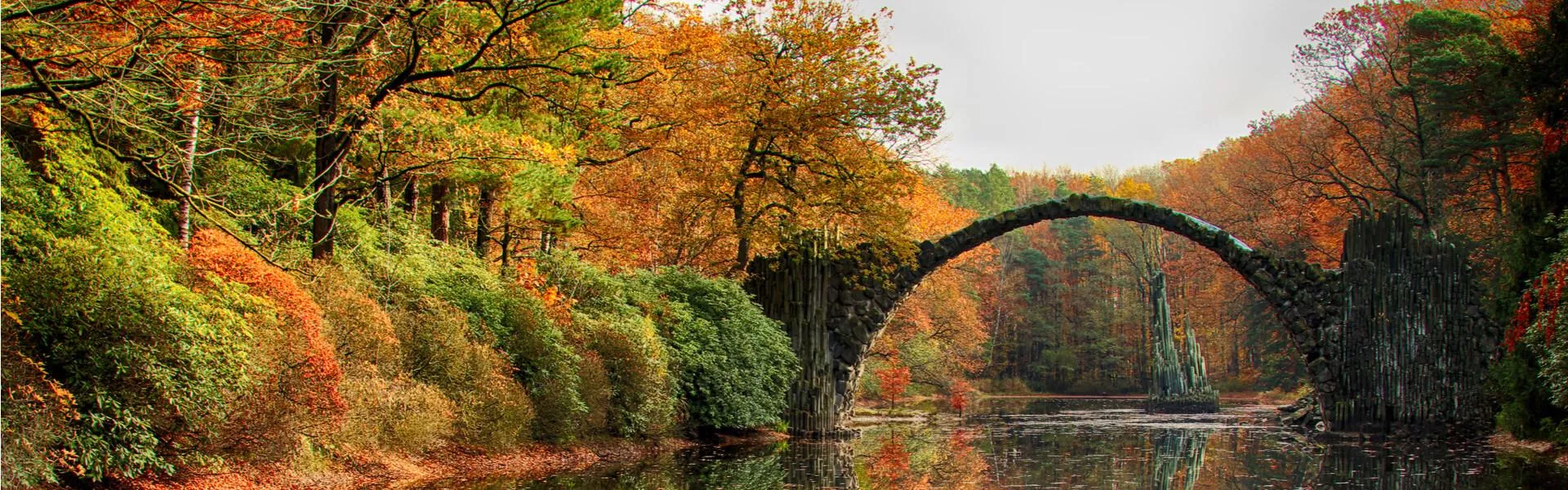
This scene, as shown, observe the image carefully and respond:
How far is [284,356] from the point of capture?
33.3 feet

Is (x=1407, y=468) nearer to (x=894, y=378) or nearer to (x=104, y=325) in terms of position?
(x=104, y=325)

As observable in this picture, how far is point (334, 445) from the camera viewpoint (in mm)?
11016

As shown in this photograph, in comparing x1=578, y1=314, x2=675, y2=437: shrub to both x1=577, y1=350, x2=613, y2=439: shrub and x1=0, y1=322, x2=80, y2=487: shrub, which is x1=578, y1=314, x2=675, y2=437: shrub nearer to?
x1=577, y1=350, x2=613, y2=439: shrub

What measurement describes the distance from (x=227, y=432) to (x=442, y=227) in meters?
8.62

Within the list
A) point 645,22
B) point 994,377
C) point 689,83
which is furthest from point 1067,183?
point 689,83

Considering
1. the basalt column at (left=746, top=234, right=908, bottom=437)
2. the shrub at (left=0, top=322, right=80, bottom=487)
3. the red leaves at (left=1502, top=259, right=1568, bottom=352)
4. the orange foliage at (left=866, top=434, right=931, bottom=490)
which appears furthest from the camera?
the basalt column at (left=746, top=234, right=908, bottom=437)

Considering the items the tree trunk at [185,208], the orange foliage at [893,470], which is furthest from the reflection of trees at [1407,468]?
the tree trunk at [185,208]

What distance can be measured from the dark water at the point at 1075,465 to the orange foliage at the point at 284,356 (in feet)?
5.12

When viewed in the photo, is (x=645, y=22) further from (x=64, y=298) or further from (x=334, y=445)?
(x=64, y=298)

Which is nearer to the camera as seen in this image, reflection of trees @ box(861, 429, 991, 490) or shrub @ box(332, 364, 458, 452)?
shrub @ box(332, 364, 458, 452)

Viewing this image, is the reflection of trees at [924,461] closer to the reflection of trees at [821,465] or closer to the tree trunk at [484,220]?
the reflection of trees at [821,465]

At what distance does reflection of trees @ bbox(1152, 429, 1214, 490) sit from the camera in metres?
13.1

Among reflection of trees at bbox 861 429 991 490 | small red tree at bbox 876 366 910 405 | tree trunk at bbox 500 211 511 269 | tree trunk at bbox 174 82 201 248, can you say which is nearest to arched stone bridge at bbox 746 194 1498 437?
reflection of trees at bbox 861 429 991 490

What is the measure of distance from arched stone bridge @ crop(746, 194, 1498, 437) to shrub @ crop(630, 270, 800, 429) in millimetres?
1414
